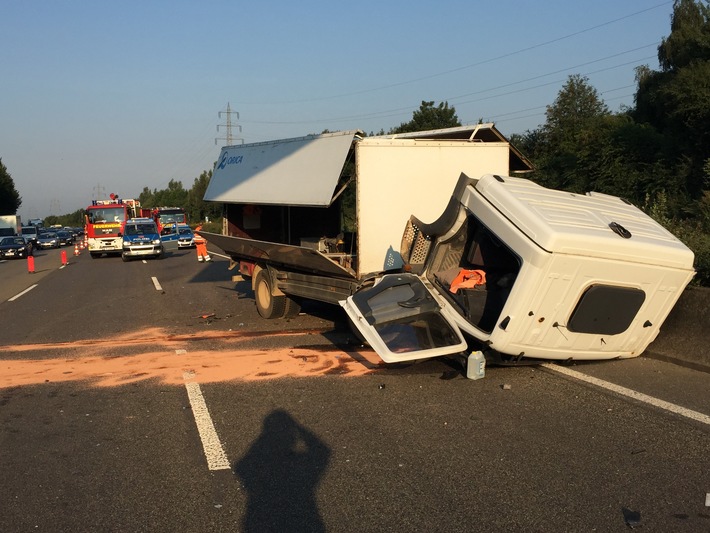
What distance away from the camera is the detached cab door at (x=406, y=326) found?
7301 mm

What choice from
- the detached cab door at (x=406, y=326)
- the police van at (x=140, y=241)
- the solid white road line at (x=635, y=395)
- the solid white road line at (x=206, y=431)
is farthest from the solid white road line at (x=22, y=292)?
the solid white road line at (x=635, y=395)

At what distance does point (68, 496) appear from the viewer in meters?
4.85

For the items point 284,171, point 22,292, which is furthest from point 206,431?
point 22,292

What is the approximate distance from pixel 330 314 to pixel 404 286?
5494 millimetres

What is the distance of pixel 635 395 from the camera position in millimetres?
6867

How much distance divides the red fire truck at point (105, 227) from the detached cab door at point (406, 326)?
32.0m

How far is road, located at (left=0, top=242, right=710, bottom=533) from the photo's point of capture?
446cm

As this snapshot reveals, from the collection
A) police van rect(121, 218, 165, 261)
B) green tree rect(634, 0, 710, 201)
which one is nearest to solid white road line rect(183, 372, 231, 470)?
green tree rect(634, 0, 710, 201)

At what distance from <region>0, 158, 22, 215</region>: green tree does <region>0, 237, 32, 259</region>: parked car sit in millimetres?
59822

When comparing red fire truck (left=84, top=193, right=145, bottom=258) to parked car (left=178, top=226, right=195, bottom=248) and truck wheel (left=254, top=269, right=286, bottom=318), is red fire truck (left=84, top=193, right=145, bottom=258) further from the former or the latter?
truck wheel (left=254, top=269, right=286, bottom=318)

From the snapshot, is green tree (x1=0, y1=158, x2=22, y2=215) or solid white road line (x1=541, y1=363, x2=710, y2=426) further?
green tree (x1=0, y1=158, x2=22, y2=215)

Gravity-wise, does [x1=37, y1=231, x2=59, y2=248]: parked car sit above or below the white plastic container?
below

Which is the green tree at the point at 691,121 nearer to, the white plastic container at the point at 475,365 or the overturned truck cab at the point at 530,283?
the overturned truck cab at the point at 530,283

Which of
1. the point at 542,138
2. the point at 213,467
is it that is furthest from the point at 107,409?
the point at 542,138
